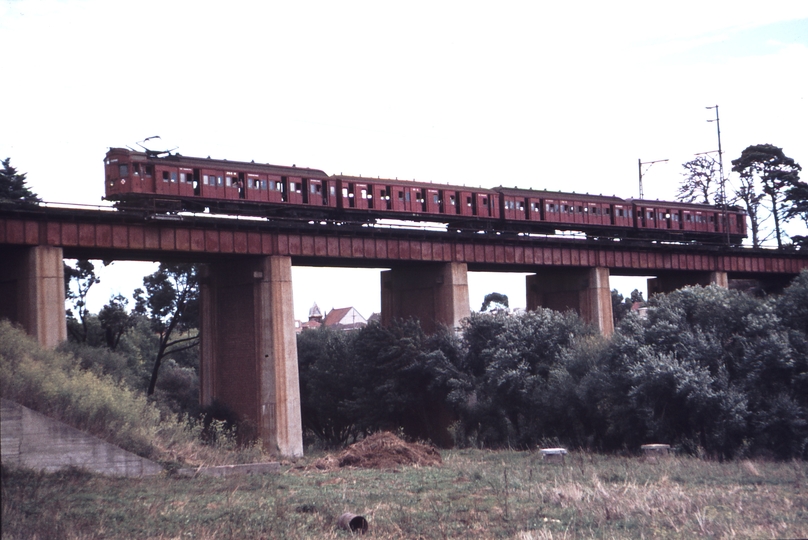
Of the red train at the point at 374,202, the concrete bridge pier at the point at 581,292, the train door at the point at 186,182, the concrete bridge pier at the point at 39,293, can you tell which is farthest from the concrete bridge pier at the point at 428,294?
the concrete bridge pier at the point at 39,293

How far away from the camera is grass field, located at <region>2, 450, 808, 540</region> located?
15.2 meters

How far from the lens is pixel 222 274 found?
42.9 m

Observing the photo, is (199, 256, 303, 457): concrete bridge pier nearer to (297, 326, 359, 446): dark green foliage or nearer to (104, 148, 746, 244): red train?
(104, 148, 746, 244): red train

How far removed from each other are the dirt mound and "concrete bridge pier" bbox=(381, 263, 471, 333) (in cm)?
1703

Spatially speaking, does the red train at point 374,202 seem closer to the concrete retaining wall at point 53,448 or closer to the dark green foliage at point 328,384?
the dark green foliage at point 328,384

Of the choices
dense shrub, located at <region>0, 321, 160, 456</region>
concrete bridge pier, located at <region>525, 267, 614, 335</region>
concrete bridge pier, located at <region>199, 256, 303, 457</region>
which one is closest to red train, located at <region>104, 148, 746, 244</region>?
concrete bridge pier, located at <region>525, 267, 614, 335</region>

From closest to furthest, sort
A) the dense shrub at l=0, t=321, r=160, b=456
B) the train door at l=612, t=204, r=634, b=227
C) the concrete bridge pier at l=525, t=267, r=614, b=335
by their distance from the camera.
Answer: the dense shrub at l=0, t=321, r=160, b=456 < the concrete bridge pier at l=525, t=267, r=614, b=335 < the train door at l=612, t=204, r=634, b=227

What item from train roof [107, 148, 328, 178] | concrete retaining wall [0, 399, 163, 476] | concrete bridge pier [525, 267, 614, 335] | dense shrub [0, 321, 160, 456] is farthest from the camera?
concrete bridge pier [525, 267, 614, 335]

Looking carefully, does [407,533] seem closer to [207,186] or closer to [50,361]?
[50,361]

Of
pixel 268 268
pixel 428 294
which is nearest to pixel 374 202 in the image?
pixel 428 294

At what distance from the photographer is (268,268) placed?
3962 centimetres

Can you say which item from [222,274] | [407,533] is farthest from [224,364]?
[407,533]

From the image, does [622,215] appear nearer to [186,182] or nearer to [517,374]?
[517,374]

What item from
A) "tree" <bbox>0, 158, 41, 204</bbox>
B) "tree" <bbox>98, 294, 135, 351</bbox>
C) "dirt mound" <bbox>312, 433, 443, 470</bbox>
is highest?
"tree" <bbox>0, 158, 41, 204</bbox>
